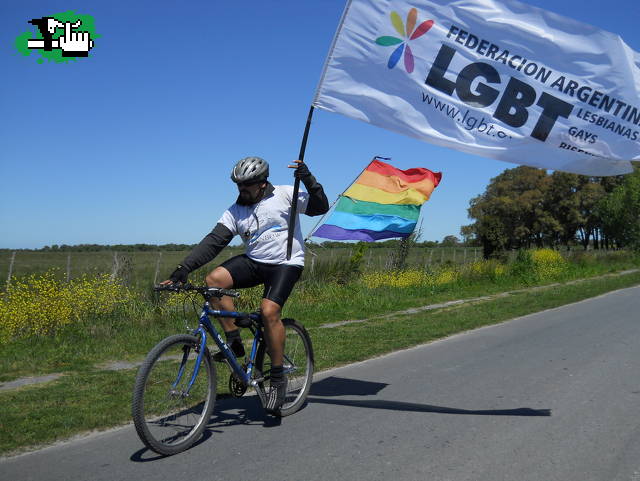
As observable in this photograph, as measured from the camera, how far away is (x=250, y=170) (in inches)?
Answer: 190

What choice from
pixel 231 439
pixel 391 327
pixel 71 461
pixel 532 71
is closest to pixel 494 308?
pixel 391 327

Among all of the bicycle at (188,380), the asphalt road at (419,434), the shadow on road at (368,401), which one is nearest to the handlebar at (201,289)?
the bicycle at (188,380)

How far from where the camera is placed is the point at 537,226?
214 feet

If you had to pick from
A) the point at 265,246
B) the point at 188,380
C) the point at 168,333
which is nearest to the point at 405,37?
the point at 265,246

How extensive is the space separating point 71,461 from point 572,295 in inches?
630

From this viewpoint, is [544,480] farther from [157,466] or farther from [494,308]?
[494,308]

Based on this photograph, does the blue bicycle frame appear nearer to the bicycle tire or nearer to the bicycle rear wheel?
the bicycle rear wheel

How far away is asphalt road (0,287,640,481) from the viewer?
3812mm

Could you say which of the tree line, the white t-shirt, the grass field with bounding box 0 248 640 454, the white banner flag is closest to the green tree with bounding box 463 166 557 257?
the tree line

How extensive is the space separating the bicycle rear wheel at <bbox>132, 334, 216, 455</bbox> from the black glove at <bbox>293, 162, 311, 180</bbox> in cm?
148

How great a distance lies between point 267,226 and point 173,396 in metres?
1.49

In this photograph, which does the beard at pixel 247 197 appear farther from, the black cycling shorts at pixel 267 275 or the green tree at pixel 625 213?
the green tree at pixel 625 213

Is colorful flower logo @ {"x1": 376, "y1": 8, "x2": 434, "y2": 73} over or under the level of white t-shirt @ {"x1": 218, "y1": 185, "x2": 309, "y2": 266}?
over

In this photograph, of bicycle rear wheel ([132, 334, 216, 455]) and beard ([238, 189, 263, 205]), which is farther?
beard ([238, 189, 263, 205])
